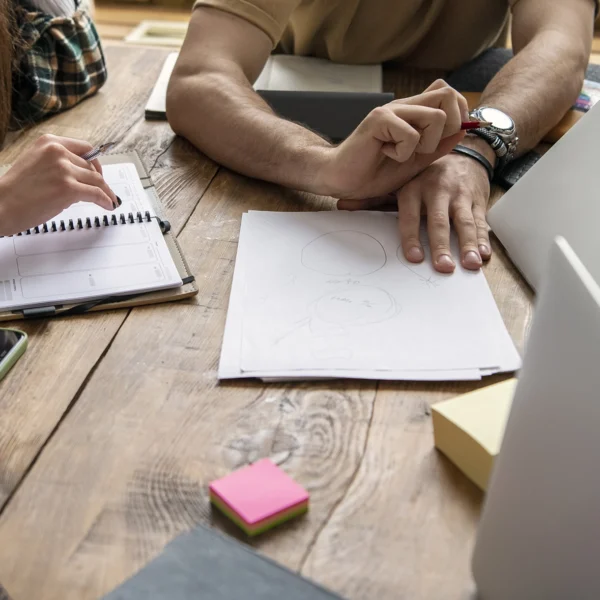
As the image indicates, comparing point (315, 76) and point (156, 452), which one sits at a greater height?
point (156, 452)

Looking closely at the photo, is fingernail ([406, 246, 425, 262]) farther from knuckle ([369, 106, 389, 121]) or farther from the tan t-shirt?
the tan t-shirt

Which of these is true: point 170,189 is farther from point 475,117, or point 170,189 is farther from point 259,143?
point 475,117

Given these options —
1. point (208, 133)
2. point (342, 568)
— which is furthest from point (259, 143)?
point (342, 568)

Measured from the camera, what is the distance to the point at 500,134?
116cm

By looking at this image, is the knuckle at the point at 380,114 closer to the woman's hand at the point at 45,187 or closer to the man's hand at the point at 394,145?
the man's hand at the point at 394,145

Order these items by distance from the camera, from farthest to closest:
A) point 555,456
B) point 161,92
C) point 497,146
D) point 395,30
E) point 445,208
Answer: point 395,30 < point 161,92 < point 497,146 < point 445,208 < point 555,456

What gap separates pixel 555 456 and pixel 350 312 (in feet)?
1.40

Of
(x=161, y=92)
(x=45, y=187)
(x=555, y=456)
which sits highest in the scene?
(x=555, y=456)

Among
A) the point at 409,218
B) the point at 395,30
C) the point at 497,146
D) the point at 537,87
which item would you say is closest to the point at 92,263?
the point at 409,218

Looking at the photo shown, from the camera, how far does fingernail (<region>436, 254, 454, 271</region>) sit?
93 cm

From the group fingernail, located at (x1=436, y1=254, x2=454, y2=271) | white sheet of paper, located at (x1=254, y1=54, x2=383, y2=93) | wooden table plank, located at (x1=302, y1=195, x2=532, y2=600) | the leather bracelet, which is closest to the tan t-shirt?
white sheet of paper, located at (x1=254, y1=54, x2=383, y2=93)

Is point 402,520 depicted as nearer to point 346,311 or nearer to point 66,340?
point 346,311

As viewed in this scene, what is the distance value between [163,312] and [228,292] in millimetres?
79

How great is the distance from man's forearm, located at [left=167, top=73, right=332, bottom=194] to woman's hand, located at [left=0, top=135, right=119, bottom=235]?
9.3 inches
